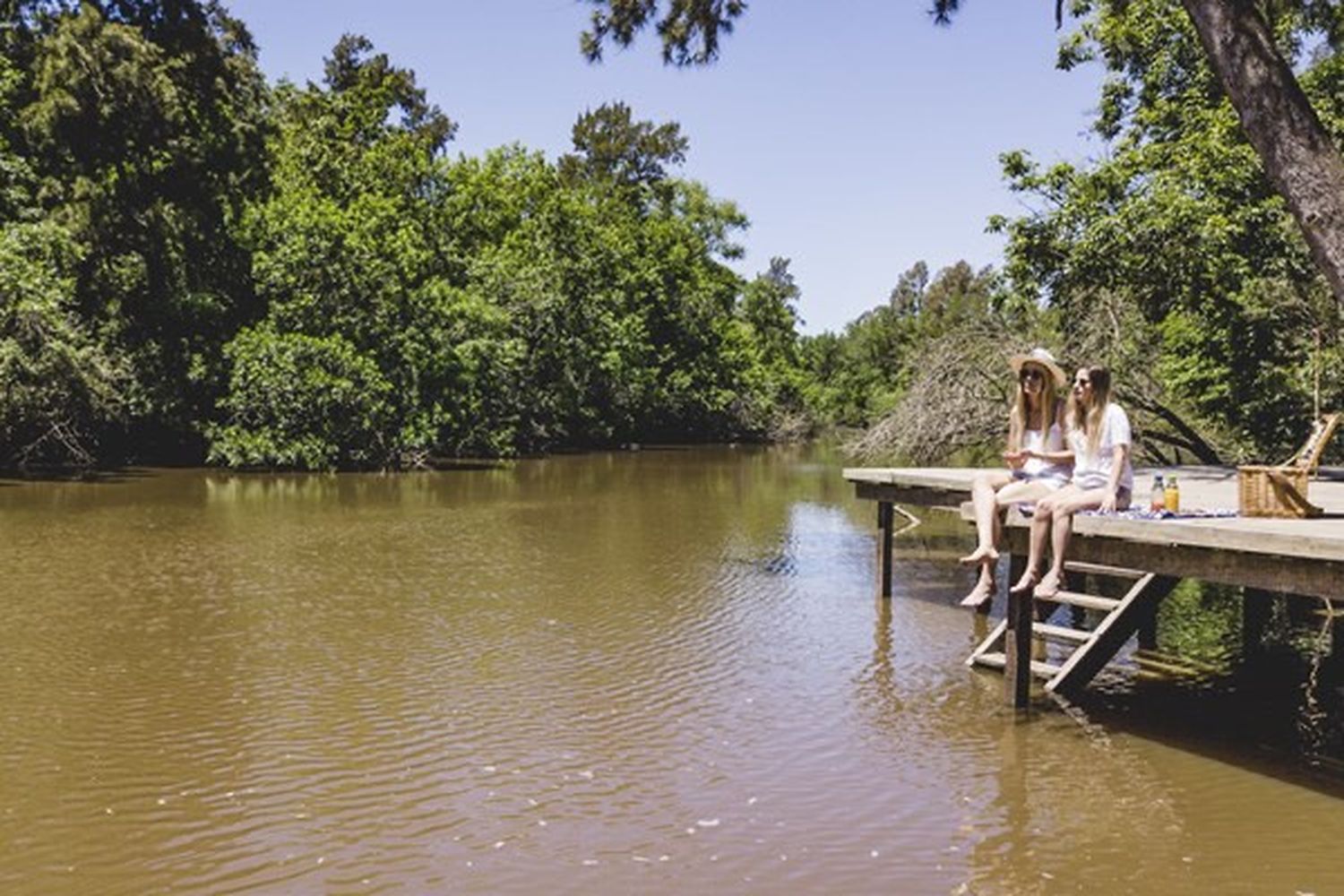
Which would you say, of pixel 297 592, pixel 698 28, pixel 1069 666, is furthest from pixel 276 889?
pixel 698 28

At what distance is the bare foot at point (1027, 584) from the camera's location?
823 cm

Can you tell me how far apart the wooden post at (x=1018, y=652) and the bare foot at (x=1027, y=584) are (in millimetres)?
147

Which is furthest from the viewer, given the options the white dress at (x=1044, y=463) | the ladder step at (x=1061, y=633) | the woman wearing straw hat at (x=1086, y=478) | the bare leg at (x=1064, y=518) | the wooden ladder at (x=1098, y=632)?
the ladder step at (x=1061, y=633)

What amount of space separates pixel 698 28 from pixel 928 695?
23.3 ft

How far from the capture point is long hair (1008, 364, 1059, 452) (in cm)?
897

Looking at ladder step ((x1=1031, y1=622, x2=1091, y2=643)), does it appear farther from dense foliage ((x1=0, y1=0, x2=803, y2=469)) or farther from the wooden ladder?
dense foliage ((x1=0, y1=0, x2=803, y2=469))

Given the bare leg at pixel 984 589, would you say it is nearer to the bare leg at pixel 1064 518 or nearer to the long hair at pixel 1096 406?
the bare leg at pixel 1064 518

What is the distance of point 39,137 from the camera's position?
1106 inches

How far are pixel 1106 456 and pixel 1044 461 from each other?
0.58 m

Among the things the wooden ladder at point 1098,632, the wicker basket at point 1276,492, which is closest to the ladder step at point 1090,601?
the wooden ladder at point 1098,632

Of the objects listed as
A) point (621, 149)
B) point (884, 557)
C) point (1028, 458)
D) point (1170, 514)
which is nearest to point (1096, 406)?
point (1028, 458)

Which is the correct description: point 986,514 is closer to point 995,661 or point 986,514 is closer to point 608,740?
point 995,661

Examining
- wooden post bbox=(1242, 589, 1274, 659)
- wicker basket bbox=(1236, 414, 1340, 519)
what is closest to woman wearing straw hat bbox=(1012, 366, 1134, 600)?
wicker basket bbox=(1236, 414, 1340, 519)

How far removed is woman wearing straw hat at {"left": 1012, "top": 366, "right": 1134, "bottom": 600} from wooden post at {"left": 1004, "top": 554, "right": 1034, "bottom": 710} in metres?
0.20
